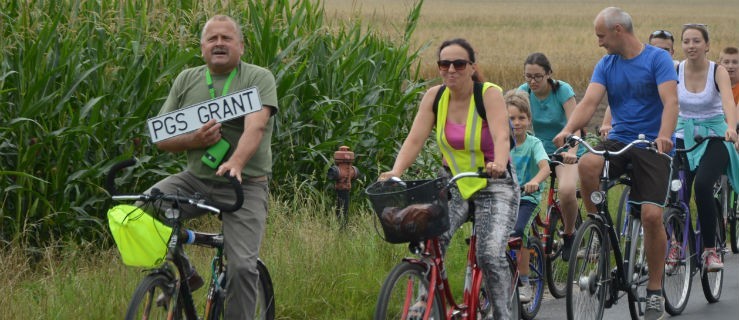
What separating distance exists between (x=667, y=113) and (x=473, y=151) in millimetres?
1615

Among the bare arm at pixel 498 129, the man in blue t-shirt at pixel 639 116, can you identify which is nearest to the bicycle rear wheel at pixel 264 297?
the bare arm at pixel 498 129

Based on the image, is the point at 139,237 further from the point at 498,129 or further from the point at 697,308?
the point at 697,308

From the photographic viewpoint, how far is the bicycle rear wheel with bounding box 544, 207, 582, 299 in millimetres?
8781

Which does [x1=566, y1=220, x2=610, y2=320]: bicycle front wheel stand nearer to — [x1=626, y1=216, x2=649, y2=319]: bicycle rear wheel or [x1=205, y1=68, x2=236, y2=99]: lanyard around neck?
[x1=626, y1=216, x2=649, y2=319]: bicycle rear wheel

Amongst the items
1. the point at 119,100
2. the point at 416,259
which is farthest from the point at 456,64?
the point at 119,100

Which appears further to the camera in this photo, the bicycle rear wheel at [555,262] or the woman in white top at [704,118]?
the woman in white top at [704,118]

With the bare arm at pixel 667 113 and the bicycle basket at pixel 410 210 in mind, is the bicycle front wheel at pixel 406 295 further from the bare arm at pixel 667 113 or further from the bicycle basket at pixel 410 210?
the bare arm at pixel 667 113

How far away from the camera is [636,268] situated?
8000 mm

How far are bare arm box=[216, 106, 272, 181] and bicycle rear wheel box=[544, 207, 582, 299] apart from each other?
3230 millimetres

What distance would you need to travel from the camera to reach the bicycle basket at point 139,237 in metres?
5.44

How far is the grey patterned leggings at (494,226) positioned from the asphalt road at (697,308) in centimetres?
184

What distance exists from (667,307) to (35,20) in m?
4.75

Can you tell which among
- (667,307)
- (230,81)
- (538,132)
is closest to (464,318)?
(230,81)

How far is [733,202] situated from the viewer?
10.9 m
